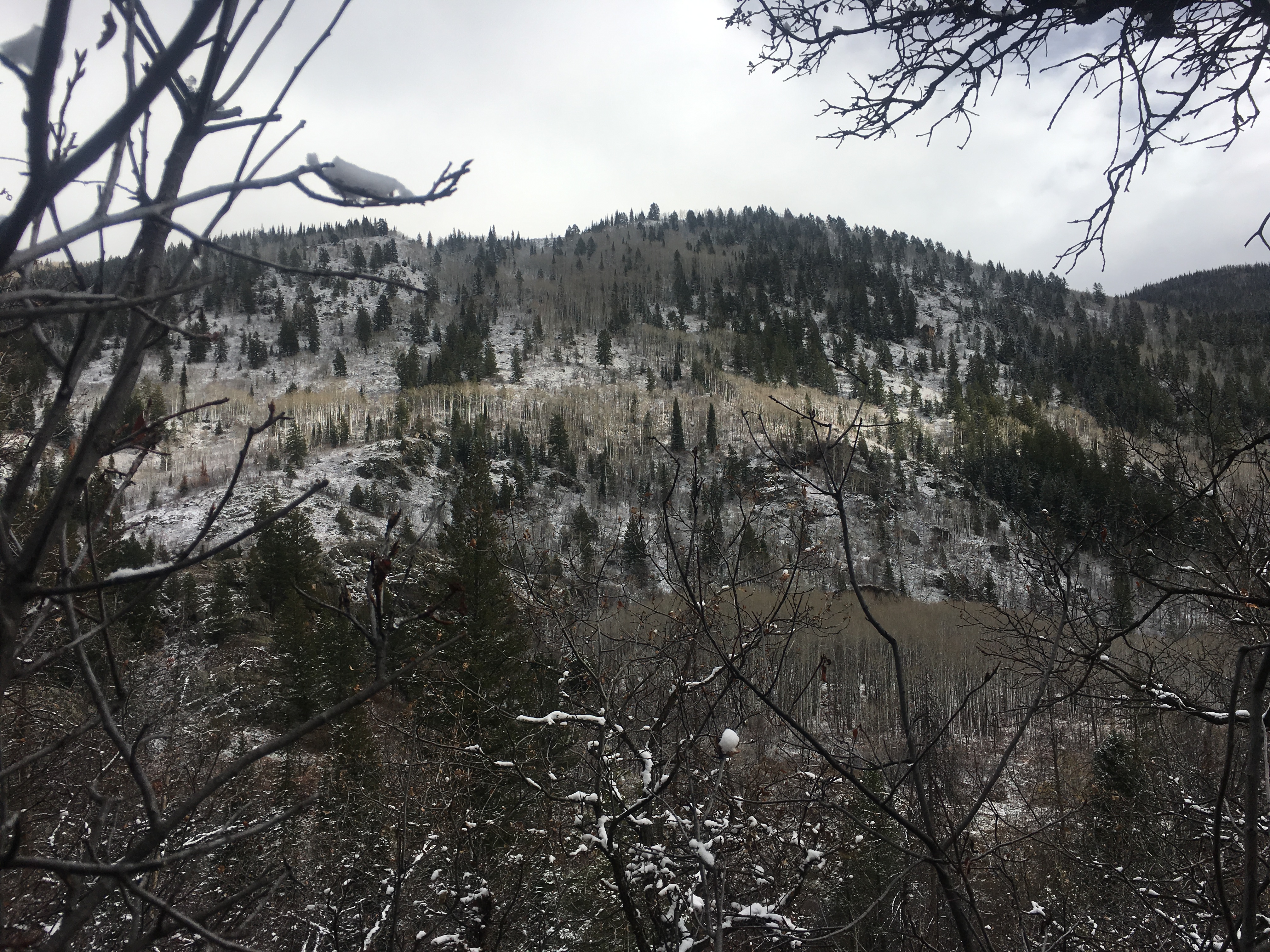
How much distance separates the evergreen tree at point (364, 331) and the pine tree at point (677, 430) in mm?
48818

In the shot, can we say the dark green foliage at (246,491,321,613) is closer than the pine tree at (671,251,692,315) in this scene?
Yes

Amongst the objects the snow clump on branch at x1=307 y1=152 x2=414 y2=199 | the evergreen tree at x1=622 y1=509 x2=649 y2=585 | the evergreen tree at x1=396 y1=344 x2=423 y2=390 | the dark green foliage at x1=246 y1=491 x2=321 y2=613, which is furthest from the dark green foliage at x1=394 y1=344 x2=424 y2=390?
the snow clump on branch at x1=307 y1=152 x2=414 y2=199

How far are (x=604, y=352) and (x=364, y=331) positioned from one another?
117 ft

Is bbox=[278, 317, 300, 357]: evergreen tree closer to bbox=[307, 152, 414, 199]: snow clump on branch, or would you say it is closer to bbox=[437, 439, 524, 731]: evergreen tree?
bbox=[437, 439, 524, 731]: evergreen tree

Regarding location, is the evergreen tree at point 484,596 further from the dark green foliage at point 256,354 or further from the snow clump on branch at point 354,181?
the dark green foliage at point 256,354

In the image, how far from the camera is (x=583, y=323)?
112875 millimetres

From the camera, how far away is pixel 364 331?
101 metres

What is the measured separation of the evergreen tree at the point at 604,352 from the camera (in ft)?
331

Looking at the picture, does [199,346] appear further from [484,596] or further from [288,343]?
[288,343]

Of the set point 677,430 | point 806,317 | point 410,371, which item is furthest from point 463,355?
point 806,317

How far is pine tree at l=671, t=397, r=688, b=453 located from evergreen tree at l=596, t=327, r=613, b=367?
20.4 meters

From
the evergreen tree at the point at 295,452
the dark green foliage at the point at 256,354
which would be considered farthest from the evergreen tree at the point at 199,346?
the evergreen tree at the point at 295,452

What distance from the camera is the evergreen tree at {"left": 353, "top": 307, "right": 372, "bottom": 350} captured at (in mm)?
100812

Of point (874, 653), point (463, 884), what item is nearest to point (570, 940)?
point (463, 884)
